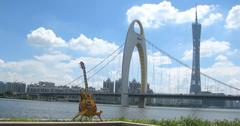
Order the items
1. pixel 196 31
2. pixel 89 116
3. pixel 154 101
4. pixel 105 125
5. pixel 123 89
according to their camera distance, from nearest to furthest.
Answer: pixel 105 125
pixel 89 116
pixel 123 89
pixel 154 101
pixel 196 31

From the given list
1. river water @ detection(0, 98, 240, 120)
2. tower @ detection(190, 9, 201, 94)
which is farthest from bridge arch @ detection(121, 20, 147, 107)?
tower @ detection(190, 9, 201, 94)

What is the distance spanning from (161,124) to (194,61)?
143 meters

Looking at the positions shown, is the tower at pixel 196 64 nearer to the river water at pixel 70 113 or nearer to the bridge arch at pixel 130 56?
the bridge arch at pixel 130 56

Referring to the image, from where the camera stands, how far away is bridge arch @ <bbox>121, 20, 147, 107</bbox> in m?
72.6

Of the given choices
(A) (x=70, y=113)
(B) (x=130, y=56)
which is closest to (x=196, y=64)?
(B) (x=130, y=56)

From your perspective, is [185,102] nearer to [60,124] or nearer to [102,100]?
[102,100]

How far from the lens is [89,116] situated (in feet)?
48.2

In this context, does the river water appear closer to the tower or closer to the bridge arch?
the bridge arch

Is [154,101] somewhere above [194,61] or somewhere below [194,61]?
below

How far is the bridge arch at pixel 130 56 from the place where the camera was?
2857 inches

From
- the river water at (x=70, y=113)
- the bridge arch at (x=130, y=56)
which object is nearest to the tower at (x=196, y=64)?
the bridge arch at (x=130, y=56)

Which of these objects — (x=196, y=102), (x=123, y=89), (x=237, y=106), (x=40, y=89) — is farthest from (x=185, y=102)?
(x=40, y=89)

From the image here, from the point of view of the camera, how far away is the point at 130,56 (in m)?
75.6

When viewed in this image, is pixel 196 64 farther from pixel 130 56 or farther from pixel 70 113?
pixel 70 113
